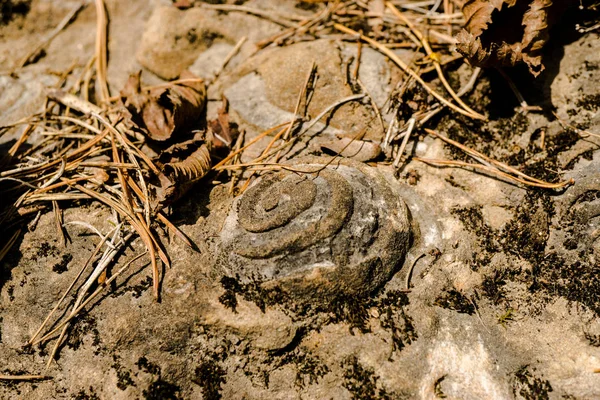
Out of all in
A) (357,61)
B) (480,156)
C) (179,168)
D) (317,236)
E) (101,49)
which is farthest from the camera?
(101,49)

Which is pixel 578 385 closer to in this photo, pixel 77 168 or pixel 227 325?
pixel 227 325

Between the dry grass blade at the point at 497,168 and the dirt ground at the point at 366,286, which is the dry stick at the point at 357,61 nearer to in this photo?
the dirt ground at the point at 366,286

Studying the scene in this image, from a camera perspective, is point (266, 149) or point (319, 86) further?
point (319, 86)

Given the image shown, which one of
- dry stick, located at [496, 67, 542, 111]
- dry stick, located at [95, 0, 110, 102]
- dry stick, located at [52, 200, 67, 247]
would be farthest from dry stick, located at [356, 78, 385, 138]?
dry stick, located at [52, 200, 67, 247]

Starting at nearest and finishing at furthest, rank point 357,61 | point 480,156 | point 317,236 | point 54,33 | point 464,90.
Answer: point 317,236, point 480,156, point 464,90, point 357,61, point 54,33

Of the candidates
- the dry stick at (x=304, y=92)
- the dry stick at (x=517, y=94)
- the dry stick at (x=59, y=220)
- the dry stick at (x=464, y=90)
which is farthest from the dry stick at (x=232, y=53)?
the dry stick at (x=517, y=94)

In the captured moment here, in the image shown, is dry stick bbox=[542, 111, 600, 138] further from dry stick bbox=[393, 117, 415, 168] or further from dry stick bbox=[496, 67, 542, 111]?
dry stick bbox=[393, 117, 415, 168]

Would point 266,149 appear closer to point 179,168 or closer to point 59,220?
point 179,168

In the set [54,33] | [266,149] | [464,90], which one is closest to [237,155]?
[266,149]
